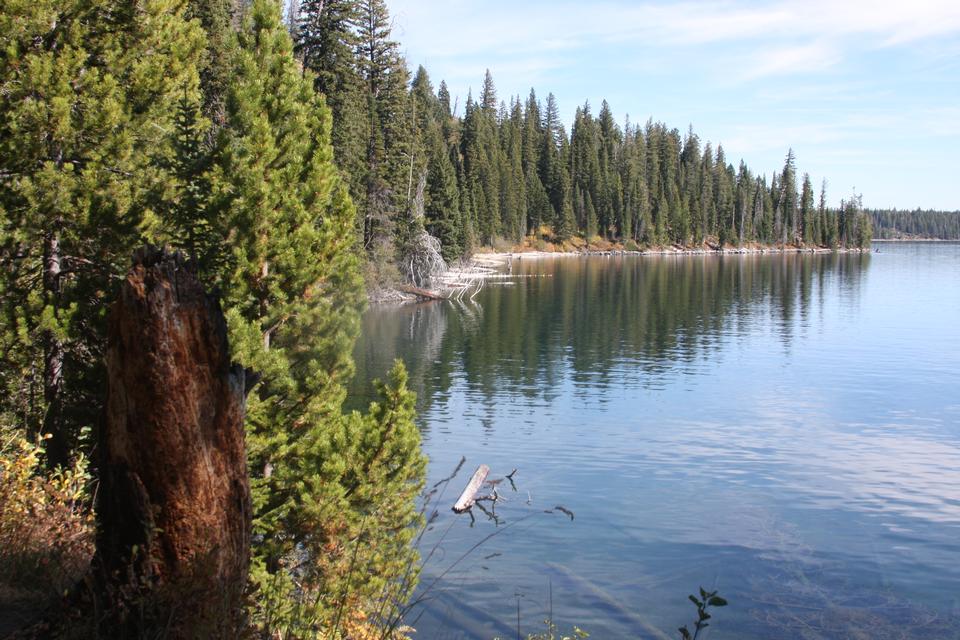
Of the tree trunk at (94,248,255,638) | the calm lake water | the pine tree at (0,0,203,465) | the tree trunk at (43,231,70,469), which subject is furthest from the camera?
the calm lake water

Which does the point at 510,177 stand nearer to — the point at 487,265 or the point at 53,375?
the point at 487,265

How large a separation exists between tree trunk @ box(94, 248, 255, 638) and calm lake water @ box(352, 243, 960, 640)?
1.50m

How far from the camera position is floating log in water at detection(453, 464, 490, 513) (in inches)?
757

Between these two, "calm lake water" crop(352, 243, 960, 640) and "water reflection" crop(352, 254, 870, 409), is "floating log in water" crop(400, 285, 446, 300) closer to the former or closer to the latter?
"water reflection" crop(352, 254, 870, 409)

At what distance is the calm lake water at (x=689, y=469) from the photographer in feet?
51.3

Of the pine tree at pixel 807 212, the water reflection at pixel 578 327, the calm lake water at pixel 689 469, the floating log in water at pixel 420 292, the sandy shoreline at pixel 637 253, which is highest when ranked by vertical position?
the pine tree at pixel 807 212

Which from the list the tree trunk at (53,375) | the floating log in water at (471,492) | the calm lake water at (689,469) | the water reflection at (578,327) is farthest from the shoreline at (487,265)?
the tree trunk at (53,375)

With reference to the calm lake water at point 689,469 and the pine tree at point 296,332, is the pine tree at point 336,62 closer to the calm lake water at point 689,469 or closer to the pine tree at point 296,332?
the calm lake water at point 689,469

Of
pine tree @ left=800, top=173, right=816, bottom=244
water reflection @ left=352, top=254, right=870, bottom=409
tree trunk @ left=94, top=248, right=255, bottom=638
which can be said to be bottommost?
water reflection @ left=352, top=254, right=870, bottom=409

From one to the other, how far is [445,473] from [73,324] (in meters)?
12.0

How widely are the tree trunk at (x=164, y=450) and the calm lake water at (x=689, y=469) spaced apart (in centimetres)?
150

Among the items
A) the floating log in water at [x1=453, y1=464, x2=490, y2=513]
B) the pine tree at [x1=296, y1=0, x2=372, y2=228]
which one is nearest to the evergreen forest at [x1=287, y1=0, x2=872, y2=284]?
the pine tree at [x1=296, y1=0, x2=372, y2=228]

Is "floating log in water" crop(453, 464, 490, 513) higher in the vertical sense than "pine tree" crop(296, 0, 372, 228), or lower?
lower

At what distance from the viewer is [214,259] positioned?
13773 mm
